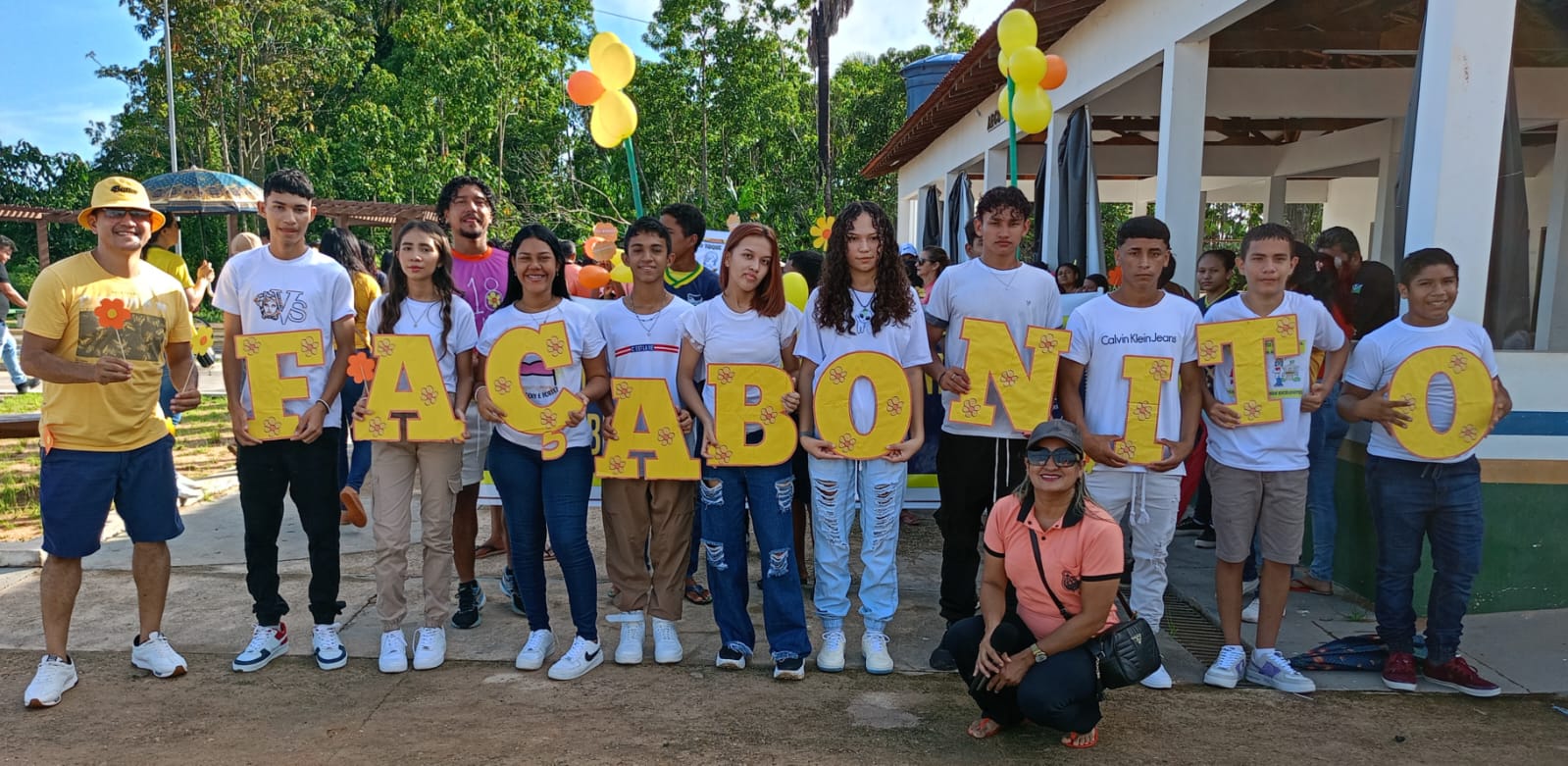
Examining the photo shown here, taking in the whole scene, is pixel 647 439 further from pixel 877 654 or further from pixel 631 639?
pixel 877 654

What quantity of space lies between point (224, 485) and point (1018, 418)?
6131 millimetres

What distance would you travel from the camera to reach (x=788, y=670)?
388 centimetres

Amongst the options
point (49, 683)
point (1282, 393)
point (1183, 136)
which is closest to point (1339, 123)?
point (1183, 136)

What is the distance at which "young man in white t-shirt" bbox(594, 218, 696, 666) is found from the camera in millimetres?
3971

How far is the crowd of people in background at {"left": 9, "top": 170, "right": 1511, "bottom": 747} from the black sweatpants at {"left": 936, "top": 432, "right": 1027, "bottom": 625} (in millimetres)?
15

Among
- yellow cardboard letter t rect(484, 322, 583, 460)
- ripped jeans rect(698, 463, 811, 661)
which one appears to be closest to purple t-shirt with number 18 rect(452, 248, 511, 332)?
yellow cardboard letter t rect(484, 322, 583, 460)

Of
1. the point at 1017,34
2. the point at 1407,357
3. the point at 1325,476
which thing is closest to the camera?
the point at 1407,357

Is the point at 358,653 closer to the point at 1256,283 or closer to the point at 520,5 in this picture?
the point at 1256,283

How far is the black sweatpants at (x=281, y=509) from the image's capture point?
3.99 m

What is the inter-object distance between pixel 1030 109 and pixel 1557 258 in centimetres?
710

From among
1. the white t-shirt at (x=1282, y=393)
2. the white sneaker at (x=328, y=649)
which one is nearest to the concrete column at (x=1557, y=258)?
the white t-shirt at (x=1282, y=393)

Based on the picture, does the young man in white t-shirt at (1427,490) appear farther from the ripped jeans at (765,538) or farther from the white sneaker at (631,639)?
the white sneaker at (631,639)

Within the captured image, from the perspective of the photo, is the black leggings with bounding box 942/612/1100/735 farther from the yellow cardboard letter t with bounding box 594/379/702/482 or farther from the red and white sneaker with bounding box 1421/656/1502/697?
the red and white sneaker with bounding box 1421/656/1502/697

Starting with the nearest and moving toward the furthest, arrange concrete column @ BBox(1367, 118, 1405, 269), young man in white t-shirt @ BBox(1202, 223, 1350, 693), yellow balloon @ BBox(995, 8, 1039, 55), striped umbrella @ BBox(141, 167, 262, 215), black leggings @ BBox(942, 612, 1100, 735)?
black leggings @ BBox(942, 612, 1100, 735), young man in white t-shirt @ BBox(1202, 223, 1350, 693), yellow balloon @ BBox(995, 8, 1039, 55), concrete column @ BBox(1367, 118, 1405, 269), striped umbrella @ BBox(141, 167, 262, 215)
